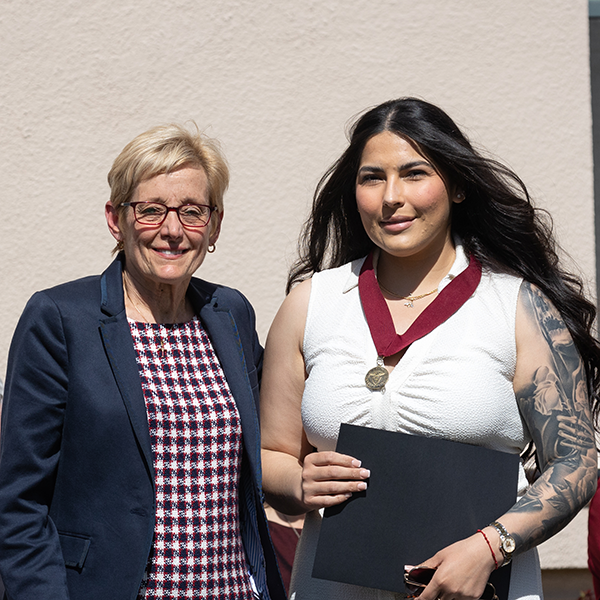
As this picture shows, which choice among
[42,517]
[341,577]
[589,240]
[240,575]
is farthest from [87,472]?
[589,240]

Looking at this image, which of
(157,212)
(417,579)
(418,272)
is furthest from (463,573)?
(157,212)

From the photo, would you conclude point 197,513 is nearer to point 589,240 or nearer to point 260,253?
point 260,253

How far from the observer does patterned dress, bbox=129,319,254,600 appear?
1793 mm

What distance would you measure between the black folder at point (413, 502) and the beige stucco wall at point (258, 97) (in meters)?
2.08

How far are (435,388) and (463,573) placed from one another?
0.43m

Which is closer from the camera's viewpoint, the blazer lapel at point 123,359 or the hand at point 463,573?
the hand at point 463,573

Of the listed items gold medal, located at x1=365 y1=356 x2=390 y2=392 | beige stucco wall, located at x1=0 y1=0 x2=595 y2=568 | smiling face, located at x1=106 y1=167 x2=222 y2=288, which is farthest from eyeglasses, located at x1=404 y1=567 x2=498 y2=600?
beige stucco wall, located at x1=0 y1=0 x2=595 y2=568

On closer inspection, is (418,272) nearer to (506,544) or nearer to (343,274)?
(343,274)

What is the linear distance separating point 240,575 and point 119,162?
1155 millimetres

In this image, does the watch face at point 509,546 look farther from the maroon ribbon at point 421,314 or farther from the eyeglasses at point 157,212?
the eyeglasses at point 157,212

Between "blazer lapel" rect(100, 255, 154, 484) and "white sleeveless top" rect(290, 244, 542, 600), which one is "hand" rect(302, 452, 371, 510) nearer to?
"white sleeveless top" rect(290, 244, 542, 600)

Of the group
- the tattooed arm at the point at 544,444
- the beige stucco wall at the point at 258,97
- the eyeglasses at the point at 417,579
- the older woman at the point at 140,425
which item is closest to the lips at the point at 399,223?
the tattooed arm at the point at 544,444

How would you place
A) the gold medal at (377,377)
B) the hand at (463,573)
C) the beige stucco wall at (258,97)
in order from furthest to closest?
the beige stucco wall at (258,97), the gold medal at (377,377), the hand at (463,573)

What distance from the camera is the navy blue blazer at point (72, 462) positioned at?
1.68 m
